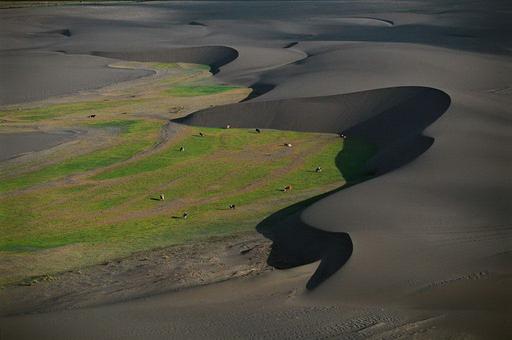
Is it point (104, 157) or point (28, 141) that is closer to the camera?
point (104, 157)

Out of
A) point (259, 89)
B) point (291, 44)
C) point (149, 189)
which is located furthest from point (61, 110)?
point (291, 44)

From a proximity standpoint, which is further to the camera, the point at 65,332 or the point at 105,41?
the point at 105,41

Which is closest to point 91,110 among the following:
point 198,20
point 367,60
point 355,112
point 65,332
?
point 355,112

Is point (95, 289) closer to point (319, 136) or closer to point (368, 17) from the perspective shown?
point (319, 136)

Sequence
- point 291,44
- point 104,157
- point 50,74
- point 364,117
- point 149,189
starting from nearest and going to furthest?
point 149,189, point 104,157, point 364,117, point 50,74, point 291,44

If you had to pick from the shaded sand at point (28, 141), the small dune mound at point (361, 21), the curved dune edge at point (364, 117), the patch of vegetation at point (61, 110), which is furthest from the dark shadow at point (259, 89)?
the small dune mound at point (361, 21)

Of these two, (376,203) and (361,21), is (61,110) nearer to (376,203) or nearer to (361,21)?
(376,203)

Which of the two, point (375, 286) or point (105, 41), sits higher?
point (375, 286)

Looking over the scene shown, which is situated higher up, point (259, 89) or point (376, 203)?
point (376, 203)
